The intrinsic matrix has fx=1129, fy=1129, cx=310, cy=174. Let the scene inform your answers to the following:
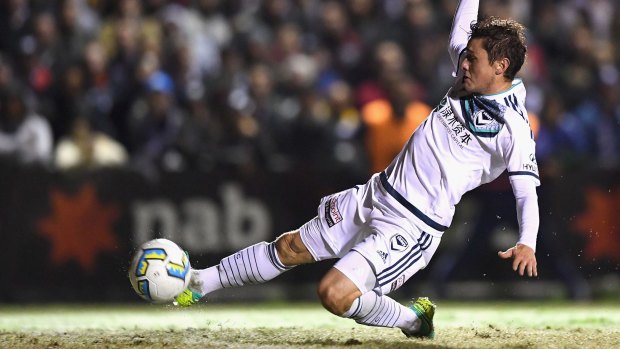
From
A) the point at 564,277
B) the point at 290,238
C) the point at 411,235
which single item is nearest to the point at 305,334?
the point at 290,238

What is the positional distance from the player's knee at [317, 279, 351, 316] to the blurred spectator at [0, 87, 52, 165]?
674cm

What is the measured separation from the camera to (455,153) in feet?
25.6

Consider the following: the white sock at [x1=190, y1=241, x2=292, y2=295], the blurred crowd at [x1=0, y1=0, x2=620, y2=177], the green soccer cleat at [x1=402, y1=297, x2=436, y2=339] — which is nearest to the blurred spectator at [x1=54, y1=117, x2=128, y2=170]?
the blurred crowd at [x1=0, y1=0, x2=620, y2=177]

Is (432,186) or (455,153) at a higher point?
(455,153)

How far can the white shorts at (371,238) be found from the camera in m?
7.70

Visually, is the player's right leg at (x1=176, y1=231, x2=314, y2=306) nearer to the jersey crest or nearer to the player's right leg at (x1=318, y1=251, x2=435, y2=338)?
the player's right leg at (x1=318, y1=251, x2=435, y2=338)

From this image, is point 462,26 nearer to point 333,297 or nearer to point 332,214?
point 332,214

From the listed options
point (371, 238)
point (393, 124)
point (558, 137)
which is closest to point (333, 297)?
point (371, 238)

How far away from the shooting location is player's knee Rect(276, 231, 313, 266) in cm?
827

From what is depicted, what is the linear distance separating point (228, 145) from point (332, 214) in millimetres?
5608

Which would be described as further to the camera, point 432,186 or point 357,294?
point 432,186

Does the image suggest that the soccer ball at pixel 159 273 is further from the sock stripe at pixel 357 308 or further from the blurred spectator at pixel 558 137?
the blurred spectator at pixel 558 137

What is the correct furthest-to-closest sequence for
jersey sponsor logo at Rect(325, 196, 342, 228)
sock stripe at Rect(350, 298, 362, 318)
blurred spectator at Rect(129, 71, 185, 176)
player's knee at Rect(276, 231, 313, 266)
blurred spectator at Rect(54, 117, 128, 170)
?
blurred spectator at Rect(129, 71, 185, 176), blurred spectator at Rect(54, 117, 128, 170), player's knee at Rect(276, 231, 313, 266), jersey sponsor logo at Rect(325, 196, 342, 228), sock stripe at Rect(350, 298, 362, 318)

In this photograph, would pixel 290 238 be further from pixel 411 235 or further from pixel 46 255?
pixel 46 255
